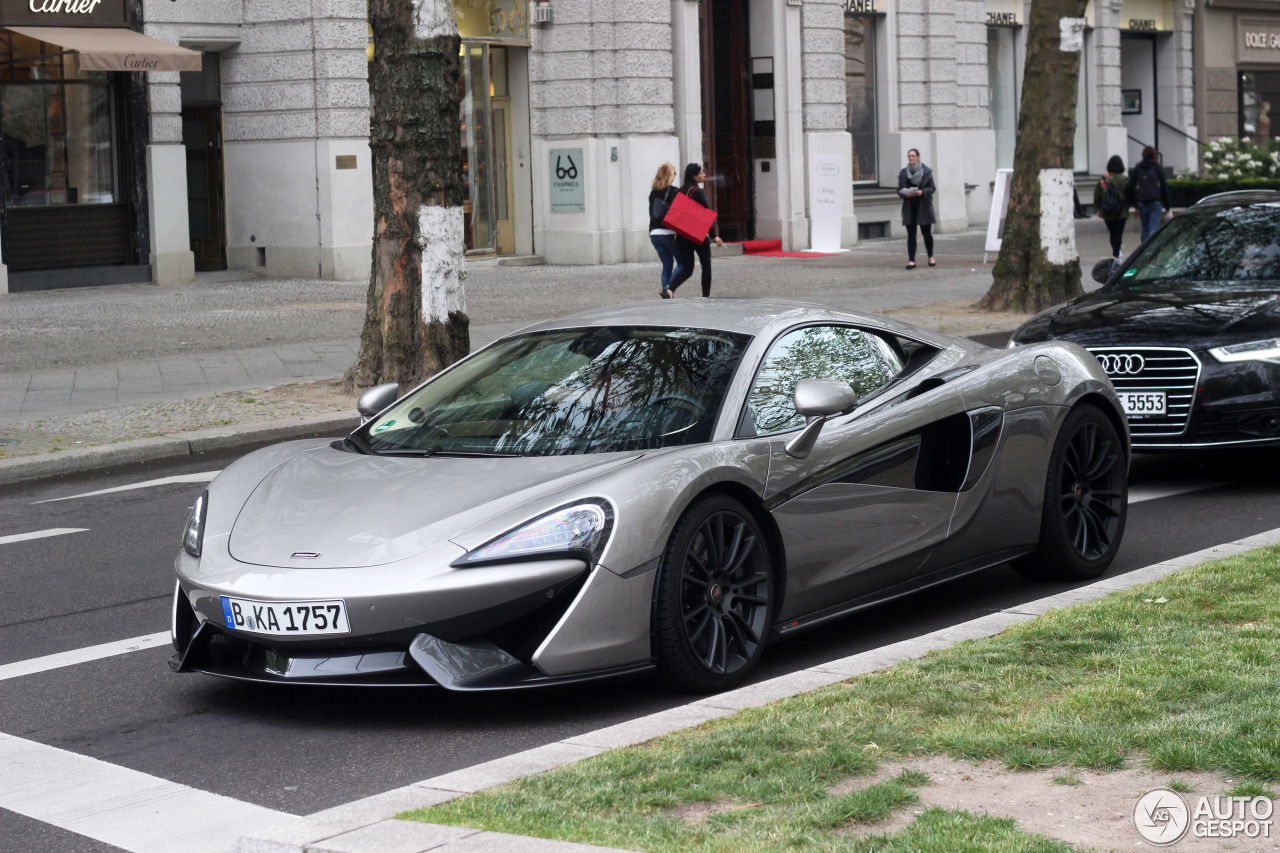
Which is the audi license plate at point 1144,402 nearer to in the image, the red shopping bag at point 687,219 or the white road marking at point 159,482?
the white road marking at point 159,482

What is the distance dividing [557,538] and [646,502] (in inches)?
12.8

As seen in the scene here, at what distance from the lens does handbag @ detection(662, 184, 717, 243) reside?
2062 centimetres

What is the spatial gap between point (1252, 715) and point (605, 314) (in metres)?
3.05

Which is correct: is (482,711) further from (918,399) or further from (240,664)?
(918,399)

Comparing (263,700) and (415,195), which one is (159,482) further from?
(263,700)

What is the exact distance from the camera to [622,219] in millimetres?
28672

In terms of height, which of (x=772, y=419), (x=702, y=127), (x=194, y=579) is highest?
(x=702, y=127)

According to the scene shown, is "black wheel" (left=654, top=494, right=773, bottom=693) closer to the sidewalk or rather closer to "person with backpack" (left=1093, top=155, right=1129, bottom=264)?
the sidewalk

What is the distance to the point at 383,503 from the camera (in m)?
5.44

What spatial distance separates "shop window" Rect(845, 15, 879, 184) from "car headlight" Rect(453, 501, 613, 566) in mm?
29717

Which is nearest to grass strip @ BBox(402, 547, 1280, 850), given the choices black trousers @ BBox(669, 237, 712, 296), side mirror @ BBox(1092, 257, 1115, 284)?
side mirror @ BBox(1092, 257, 1115, 284)

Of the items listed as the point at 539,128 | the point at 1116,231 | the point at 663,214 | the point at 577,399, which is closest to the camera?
the point at 577,399

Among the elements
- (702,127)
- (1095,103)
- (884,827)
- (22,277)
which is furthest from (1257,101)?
(884,827)

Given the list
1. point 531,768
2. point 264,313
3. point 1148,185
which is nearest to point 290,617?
point 531,768
